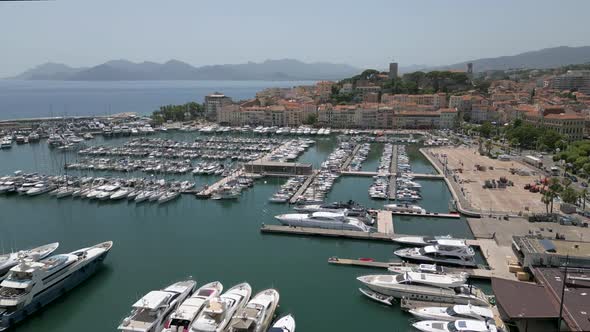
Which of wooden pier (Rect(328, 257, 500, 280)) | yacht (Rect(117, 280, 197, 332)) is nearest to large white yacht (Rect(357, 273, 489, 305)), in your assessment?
wooden pier (Rect(328, 257, 500, 280))

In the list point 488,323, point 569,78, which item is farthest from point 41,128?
point 569,78

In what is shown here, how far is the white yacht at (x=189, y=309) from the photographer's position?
10.5m

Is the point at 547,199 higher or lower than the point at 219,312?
higher

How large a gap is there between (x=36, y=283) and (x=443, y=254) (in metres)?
13.7

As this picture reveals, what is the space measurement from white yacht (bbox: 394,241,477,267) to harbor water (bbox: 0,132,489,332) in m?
0.94

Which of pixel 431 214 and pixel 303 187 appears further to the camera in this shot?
pixel 303 187

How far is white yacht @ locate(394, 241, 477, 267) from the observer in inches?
580

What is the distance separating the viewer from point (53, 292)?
1309 cm

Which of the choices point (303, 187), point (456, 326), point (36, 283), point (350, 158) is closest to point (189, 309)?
point (36, 283)

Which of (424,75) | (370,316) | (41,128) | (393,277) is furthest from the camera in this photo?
(424,75)

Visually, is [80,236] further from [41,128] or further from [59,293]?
[41,128]

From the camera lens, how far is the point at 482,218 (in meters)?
19.3

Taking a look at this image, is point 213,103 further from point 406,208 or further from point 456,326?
point 456,326

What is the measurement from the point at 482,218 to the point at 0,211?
25436 millimetres
